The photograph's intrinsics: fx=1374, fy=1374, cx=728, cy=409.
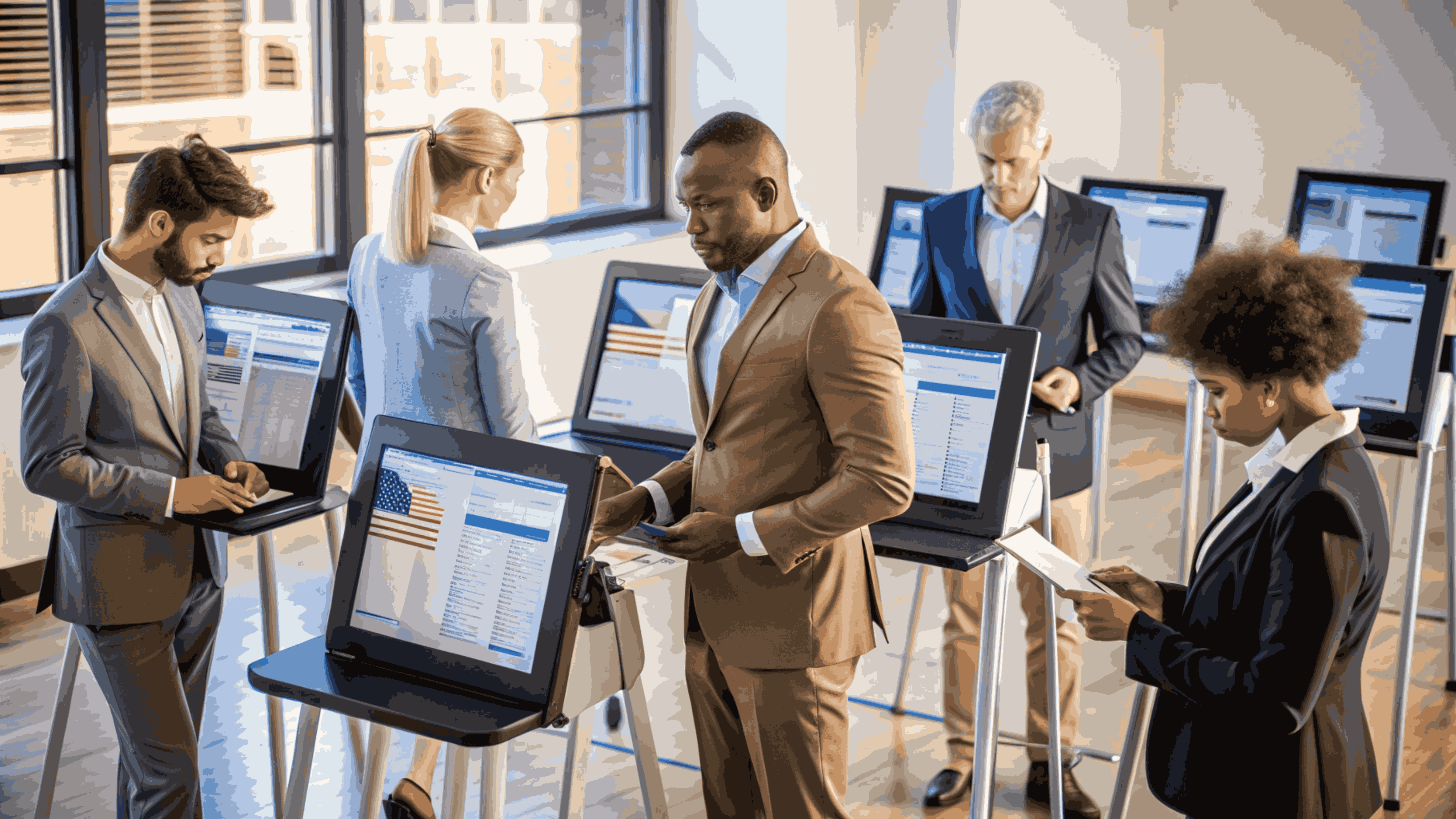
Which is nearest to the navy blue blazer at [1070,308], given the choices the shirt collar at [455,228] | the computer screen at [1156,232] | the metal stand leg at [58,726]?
the shirt collar at [455,228]

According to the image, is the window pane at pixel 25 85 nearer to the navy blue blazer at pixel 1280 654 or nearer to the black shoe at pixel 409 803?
the black shoe at pixel 409 803

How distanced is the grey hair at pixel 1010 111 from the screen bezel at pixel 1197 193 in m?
1.57

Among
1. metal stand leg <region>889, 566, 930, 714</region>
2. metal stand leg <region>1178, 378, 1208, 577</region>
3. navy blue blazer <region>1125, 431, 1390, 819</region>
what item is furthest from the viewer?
metal stand leg <region>1178, 378, 1208, 577</region>

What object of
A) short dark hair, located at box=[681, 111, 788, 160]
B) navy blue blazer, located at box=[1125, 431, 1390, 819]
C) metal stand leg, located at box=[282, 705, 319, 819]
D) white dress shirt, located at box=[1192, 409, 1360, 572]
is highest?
short dark hair, located at box=[681, 111, 788, 160]

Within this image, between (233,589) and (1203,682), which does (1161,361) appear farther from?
(1203,682)

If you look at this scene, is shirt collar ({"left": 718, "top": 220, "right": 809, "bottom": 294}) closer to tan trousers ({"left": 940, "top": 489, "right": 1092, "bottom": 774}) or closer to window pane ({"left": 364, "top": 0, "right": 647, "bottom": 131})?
tan trousers ({"left": 940, "top": 489, "right": 1092, "bottom": 774})

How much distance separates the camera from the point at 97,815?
311cm

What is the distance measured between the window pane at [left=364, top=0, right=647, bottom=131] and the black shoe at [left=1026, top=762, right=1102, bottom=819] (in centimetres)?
358

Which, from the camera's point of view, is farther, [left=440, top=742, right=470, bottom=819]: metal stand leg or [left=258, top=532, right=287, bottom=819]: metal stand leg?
[left=258, top=532, right=287, bottom=819]: metal stand leg

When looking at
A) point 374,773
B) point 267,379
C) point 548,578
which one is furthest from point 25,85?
point 548,578

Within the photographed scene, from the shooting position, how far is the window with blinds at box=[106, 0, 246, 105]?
4.96m

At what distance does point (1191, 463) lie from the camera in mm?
4086

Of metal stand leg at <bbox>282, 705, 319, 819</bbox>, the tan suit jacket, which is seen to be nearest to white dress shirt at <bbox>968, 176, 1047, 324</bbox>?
the tan suit jacket

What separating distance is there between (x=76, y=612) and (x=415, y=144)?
1019 millimetres
